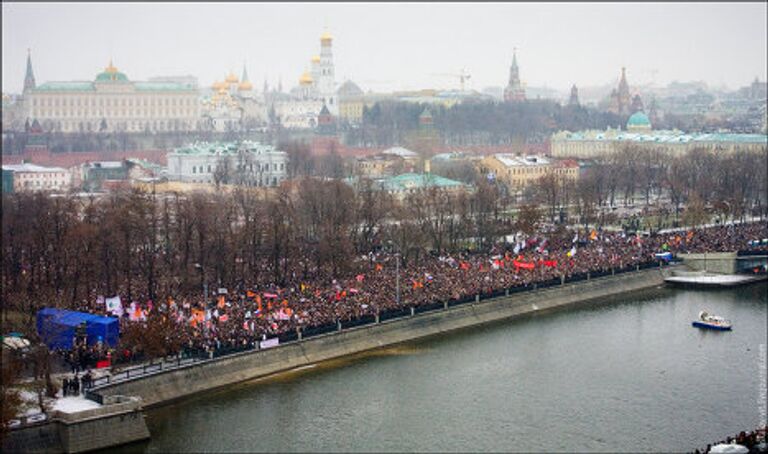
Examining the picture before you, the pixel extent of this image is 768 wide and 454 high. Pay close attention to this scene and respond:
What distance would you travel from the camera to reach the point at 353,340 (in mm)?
34656

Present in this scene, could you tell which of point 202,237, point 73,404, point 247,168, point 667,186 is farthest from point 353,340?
point 247,168

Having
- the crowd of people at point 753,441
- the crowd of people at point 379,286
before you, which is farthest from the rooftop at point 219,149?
the crowd of people at point 753,441

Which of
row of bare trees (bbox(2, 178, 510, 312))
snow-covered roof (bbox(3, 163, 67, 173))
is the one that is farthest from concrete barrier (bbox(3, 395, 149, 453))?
snow-covered roof (bbox(3, 163, 67, 173))

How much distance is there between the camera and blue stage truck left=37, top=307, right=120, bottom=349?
30.8 meters

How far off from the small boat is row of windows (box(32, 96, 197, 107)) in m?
110

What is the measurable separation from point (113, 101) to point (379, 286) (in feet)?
353

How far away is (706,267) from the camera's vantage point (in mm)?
49031

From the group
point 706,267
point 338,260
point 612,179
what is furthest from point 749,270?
point 612,179

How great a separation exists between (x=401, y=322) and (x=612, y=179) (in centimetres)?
3750

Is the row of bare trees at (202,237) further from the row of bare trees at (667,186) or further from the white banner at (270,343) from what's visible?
the row of bare trees at (667,186)

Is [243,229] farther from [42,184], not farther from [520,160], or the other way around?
[520,160]

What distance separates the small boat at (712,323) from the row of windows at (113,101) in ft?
359

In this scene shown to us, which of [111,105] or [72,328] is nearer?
[72,328]

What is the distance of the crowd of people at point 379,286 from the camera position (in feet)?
108
